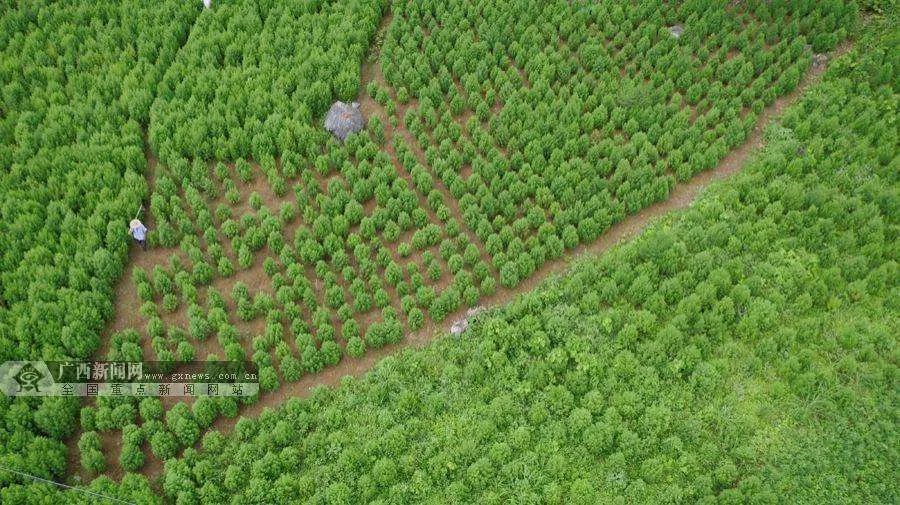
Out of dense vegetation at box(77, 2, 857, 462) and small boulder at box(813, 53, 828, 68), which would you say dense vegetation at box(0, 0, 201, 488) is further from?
small boulder at box(813, 53, 828, 68)

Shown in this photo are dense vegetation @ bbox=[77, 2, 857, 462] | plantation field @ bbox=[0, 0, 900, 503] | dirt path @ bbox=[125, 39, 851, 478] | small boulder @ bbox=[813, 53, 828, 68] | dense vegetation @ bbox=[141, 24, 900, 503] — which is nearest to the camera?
dense vegetation @ bbox=[141, 24, 900, 503]

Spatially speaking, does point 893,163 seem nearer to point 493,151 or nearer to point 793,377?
point 793,377

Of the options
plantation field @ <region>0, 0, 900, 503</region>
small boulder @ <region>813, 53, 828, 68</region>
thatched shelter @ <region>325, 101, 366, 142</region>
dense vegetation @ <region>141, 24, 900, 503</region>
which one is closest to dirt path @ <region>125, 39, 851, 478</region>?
plantation field @ <region>0, 0, 900, 503</region>

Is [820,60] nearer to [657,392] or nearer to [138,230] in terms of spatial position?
[657,392]

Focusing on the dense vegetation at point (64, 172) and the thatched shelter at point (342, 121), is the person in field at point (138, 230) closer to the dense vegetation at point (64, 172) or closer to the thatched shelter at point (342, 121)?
the dense vegetation at point (64, 172)

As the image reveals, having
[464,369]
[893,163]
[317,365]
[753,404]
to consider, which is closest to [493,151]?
[464,369]

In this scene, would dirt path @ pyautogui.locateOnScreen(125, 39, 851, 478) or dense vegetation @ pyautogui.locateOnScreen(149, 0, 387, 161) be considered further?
dense vegetation @ pyautogui.locateOnScreen(149, 0, 387, 161)

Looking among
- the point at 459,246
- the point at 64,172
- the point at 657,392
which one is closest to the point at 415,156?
the point at 459,246

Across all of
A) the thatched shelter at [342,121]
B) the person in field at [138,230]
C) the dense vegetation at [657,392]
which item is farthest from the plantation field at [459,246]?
the thatched shelter at [342,121]
